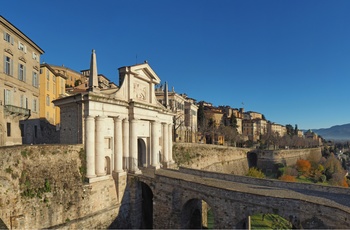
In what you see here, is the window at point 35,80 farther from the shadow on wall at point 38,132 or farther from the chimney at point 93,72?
the chimney at point 93,72

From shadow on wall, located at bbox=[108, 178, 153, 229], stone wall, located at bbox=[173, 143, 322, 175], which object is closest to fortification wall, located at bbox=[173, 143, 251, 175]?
stone wall, located at bbox=[173, 143, 322, 175]

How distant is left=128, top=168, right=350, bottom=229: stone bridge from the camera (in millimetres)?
10586

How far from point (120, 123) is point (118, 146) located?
1999 mm

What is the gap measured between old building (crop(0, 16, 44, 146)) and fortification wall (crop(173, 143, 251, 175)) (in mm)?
18646

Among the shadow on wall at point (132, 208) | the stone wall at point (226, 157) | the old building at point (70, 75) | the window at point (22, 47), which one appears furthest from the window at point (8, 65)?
the old building at point (70, 75)

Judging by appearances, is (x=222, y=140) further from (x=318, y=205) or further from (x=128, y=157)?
(x=318, y=205)

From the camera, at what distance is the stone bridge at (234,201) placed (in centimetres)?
1059

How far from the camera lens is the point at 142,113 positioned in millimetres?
22094

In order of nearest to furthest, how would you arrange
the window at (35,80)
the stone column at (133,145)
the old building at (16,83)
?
the stone column at (133,145), the old building at (16,83), the window at (35,80)

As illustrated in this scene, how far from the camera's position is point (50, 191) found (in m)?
14.5

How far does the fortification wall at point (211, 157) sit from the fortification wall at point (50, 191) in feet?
54.0

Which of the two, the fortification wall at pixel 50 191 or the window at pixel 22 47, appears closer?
the fortification wall at pixel 50 191

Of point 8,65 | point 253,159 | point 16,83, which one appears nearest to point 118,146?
point 16,83

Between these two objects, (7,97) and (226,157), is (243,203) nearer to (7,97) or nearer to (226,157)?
(7,97)
